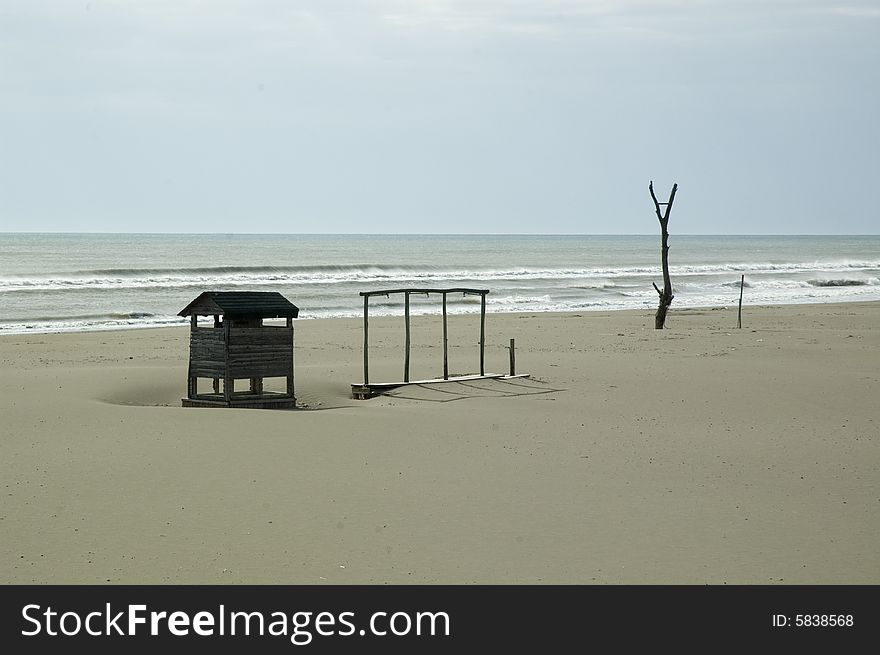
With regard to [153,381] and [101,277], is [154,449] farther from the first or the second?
[101,277]

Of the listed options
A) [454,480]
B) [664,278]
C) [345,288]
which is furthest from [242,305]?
[345,288]

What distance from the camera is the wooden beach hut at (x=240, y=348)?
13047 millimetres

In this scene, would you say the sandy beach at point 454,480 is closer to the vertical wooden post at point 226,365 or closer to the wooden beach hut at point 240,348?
the wooden beach hut at point 240,348

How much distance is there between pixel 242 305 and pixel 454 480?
5.19m

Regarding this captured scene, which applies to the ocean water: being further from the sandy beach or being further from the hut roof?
the sandy beach

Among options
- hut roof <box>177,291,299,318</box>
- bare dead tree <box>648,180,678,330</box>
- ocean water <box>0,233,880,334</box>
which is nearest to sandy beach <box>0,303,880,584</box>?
hut roof <box>177,291,299,318</box>

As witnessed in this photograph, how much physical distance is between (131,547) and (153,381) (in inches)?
328

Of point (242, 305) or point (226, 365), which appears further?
→ point (242, 305)

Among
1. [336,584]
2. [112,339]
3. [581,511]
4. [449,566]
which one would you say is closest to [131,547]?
[336,584]

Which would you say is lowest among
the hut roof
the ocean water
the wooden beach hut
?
the ocean water

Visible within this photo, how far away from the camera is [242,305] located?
13125 mm

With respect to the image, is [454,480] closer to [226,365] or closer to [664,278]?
[226,365]

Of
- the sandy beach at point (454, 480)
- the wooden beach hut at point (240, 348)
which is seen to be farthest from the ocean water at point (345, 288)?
the sandy beach at point (454, 480)

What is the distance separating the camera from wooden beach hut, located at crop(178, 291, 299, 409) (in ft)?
42.8
